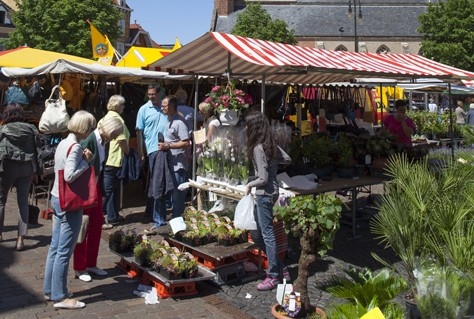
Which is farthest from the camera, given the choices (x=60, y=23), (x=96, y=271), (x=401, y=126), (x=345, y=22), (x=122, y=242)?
(x=345, y=22)

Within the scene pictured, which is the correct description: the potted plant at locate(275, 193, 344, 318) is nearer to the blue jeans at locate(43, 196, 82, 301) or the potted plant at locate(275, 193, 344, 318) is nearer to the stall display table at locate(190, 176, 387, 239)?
the stall display table at locate(190, 176, 387, 239)

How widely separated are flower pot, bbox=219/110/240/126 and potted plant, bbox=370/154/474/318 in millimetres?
2227

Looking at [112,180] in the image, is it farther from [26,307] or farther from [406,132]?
[406,132]

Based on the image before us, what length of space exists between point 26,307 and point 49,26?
3039 centimetres

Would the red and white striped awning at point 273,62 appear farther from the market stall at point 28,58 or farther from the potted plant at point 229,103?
the market stall at point 28,58

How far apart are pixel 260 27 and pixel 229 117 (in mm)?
37814

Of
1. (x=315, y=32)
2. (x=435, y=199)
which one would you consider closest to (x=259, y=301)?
(x=435, y=199)

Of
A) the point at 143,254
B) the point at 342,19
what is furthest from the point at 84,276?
the point at 342,19

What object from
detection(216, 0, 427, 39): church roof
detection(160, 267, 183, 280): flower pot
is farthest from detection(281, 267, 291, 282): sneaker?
detection(216, 0, 427, 39): church roof

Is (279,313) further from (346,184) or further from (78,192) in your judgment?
(346,184)

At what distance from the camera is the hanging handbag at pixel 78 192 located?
4469 mm

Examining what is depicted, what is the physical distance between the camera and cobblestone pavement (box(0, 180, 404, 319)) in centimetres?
466

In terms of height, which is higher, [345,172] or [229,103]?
[229,103]

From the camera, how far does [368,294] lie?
8.84 feet
